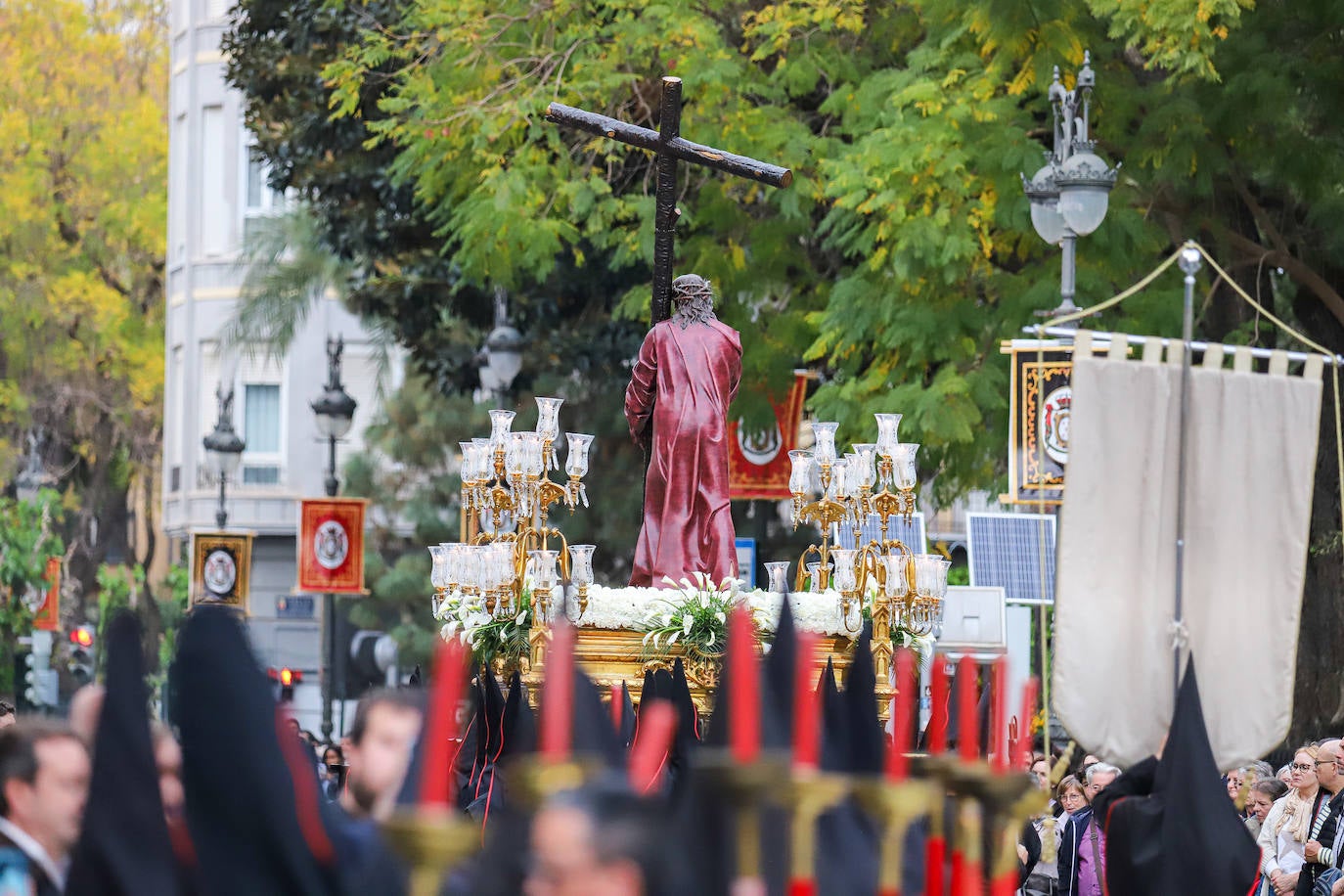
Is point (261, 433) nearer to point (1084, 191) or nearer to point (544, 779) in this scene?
point (1084, 191)

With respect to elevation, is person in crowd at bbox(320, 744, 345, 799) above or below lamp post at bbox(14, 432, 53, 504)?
below

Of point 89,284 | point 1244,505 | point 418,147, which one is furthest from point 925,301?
point 89,284

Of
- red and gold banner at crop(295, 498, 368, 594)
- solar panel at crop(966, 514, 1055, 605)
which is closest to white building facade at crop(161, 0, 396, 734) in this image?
red and gold banner at crop(295, 498, 368, 594)

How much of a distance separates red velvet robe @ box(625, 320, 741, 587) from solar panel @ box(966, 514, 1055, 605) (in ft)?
24.7

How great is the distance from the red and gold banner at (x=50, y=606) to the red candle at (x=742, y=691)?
38365 millimetres

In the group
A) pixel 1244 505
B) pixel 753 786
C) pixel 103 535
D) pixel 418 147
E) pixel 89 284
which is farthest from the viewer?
pixel 103 535

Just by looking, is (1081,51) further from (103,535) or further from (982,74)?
(103,535)

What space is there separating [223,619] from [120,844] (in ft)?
1.81

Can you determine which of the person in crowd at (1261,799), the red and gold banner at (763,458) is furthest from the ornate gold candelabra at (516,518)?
the red and gold banner at (763,458)

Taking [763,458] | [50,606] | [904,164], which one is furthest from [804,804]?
[50,606]

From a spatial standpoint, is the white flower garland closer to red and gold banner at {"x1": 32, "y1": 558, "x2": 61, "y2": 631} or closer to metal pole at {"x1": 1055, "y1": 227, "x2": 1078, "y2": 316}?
metal pole at {"x1": 1055, "y1": 227, "x2": 1078, "y2": 316}

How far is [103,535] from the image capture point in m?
52.8

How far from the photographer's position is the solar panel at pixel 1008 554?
2095 centimetres

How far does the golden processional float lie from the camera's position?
42.0 ft
